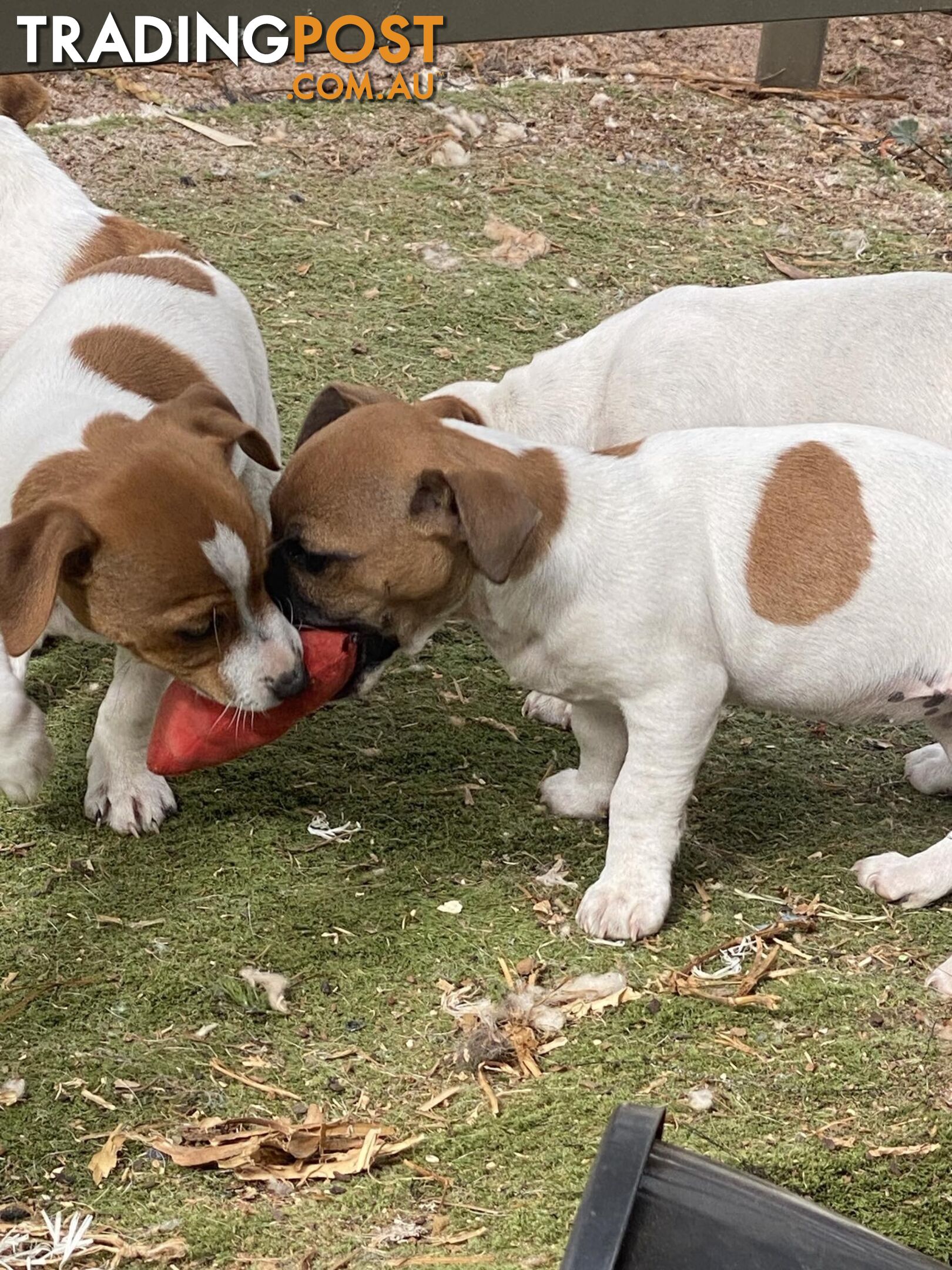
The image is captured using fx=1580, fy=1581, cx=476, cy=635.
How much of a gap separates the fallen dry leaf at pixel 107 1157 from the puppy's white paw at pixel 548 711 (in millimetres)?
2357

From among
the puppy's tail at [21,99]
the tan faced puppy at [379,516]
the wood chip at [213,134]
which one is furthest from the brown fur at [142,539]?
the wood chip at [213,134]

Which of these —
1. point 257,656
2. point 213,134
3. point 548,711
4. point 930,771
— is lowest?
point 548,711

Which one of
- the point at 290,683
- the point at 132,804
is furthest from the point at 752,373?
the point at 132,804

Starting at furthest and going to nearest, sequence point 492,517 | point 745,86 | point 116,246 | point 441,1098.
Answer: point 745,86, point 116,246, point 492,517, point 441,1098

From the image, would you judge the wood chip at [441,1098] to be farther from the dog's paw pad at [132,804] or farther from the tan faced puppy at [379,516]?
the dog's paw pad at [132,804]

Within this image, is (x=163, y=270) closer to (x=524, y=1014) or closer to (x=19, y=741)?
(x=19, y=741)

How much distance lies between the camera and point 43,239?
5.84 metres

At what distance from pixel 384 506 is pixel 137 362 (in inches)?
45.7

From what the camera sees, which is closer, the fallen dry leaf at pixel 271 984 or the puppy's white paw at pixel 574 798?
the fallen dry leaf at pixel 271 984

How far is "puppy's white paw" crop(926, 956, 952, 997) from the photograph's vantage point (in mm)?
4082

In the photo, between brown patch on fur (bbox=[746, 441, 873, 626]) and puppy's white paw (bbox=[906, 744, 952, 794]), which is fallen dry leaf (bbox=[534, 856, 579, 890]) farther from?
puppy's white paw (bbox=[906, 744, 952, 794])

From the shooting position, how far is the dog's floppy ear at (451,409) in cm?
470

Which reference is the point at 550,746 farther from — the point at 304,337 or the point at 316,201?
the point at 316,201

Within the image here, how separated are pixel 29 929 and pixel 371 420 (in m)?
1.67
